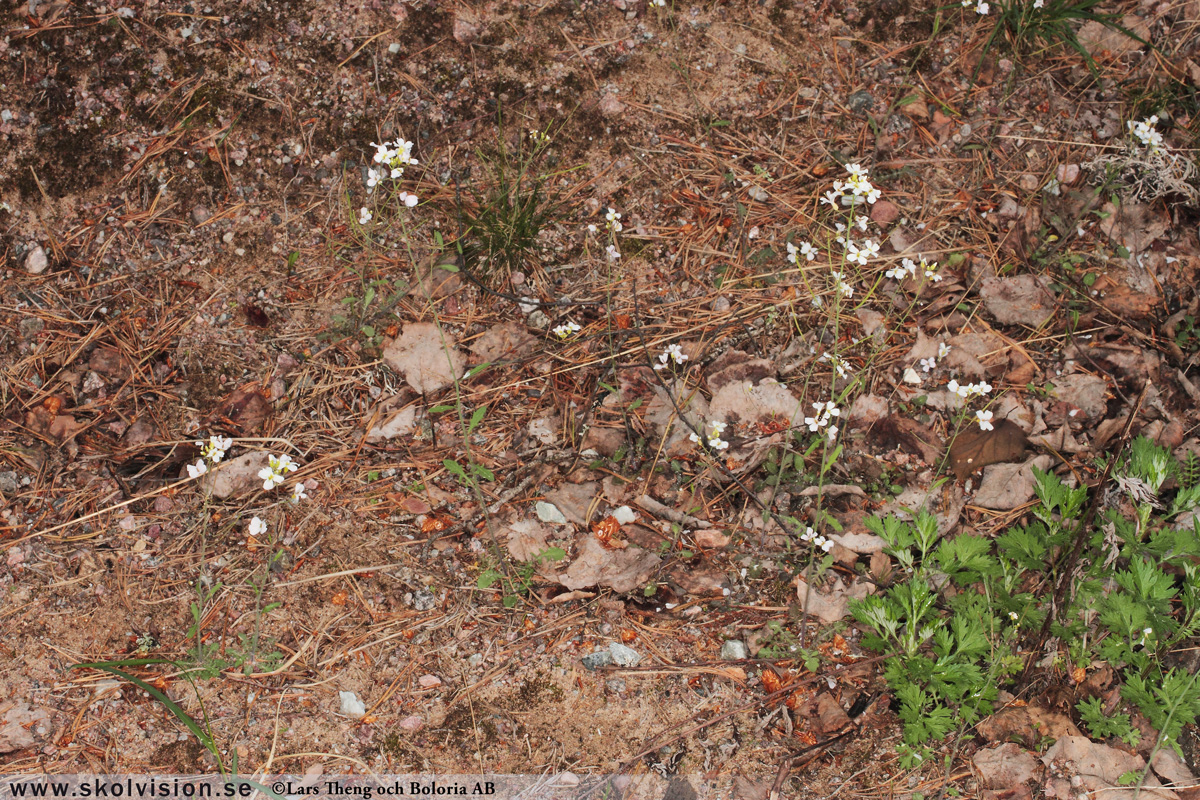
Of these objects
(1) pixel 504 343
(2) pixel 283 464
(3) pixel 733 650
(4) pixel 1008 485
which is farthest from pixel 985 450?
(2) pixel 283 464

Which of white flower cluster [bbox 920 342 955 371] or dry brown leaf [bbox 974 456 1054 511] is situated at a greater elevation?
white flower cluster [bbox 920 342 955 371]

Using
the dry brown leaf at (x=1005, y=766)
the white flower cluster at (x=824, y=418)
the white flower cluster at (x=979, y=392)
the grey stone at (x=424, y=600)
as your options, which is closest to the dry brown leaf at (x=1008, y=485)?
the white flower cluster at (x=979, y=392)

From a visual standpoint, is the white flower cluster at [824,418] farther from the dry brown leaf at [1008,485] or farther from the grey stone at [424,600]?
the grey stone at [424,600]

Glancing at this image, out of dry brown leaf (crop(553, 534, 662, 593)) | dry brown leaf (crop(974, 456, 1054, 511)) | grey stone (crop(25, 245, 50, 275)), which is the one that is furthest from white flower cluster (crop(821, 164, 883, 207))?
grey stone (crop(25, 245, 50, 275))

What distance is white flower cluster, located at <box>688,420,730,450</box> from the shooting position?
8.47ft

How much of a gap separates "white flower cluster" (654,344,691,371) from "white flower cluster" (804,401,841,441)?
512mm

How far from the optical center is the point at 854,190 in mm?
2732

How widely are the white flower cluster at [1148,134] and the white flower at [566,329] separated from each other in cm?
241

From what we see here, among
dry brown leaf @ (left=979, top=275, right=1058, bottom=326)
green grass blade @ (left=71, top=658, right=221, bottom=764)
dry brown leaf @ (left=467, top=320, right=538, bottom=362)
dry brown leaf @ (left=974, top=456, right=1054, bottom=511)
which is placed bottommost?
green grass blade @ (left=71, top=658, right=221, bottom=764)

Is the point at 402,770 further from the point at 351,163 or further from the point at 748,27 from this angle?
the point at 748,27

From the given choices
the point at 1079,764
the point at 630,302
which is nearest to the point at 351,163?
the point at 630,302

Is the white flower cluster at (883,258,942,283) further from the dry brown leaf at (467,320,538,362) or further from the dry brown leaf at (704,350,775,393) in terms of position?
the dry brown leaf at (467,320,538,362)

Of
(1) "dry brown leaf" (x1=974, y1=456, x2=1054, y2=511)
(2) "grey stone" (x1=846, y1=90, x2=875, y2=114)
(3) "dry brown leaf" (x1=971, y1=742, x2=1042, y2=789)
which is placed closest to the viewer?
(3) "dry brown leaf" (x1=971, y1=742, x2=1042, y2=789)

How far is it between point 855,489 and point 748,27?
2.08 metres
